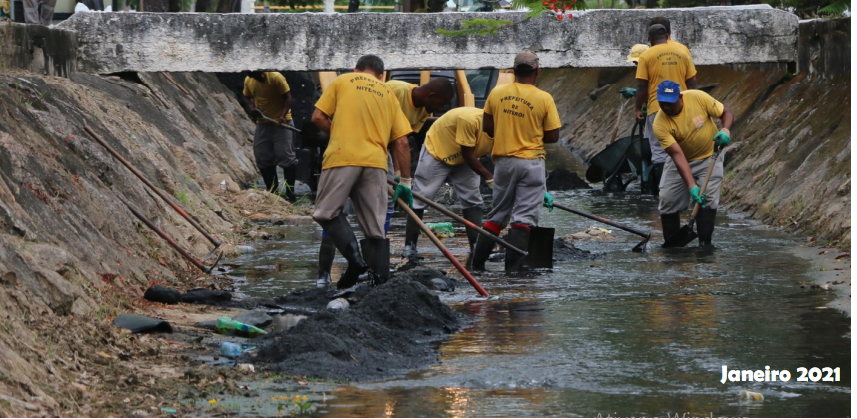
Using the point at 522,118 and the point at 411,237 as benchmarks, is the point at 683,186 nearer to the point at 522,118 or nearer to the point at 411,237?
the point at 522,118

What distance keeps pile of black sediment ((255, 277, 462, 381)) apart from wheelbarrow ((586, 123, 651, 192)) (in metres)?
10.2

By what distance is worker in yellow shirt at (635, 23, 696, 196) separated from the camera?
566 inches

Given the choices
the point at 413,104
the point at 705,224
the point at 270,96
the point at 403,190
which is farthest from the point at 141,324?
the point at 270,96

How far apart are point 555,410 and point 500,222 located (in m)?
5.55

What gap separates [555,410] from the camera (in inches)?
239

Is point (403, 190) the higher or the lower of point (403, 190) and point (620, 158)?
the higher

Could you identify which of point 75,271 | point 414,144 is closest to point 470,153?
point 75,271

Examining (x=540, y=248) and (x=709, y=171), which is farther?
(x=709, y=171)

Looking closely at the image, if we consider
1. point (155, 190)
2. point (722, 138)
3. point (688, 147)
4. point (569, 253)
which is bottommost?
point (569, 253)

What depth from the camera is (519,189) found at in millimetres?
11328

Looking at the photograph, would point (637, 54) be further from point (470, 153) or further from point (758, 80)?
point (470, 153)

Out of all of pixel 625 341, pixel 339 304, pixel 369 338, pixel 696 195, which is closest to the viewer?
pixel 369 338

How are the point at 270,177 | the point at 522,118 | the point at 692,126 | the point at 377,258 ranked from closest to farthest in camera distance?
the point at 377,258
the point at 522,118
the point at 692,126
the point at 270,177

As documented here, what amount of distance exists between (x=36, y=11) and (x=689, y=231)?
1134cm
